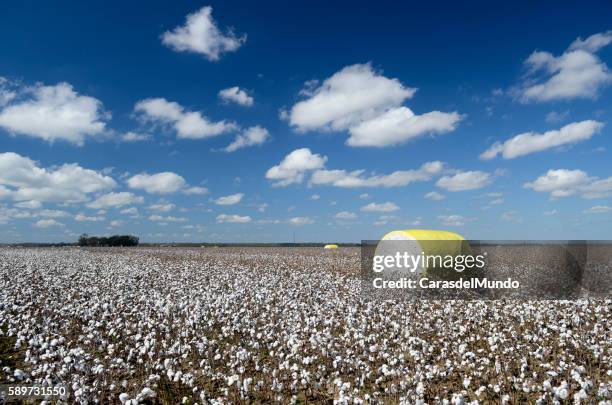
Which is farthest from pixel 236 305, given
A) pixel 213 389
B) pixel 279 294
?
pixel 213 389

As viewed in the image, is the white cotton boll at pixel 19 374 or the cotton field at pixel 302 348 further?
the white cotton boll at pixel 19 374

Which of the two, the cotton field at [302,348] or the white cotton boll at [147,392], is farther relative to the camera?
the cotton field at [302,348]

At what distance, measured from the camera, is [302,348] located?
10.4 metres

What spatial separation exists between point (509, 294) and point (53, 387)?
16319mm

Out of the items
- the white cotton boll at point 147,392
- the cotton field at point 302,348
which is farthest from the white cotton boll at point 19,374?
the white cotton boll at point 147,392

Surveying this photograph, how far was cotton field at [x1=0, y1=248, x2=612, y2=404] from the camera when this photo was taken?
8000 mm

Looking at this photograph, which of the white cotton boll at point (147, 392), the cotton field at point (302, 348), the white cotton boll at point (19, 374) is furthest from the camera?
the white cotton boll at point (19, 374)

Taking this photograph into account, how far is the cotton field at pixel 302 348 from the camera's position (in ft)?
26.2

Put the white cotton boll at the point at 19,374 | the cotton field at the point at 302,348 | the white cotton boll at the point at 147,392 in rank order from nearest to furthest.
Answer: the white cotton boll at the point at 147,392
the cotton field at the point at 302,348
the white cotton boll at the point at 19,374

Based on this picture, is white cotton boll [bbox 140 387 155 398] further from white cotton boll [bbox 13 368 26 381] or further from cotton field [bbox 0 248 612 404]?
white cotton boll [bbox 13 368 26 381]

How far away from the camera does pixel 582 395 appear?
691 cm

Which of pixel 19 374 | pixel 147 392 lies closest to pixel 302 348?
pixel 147 392

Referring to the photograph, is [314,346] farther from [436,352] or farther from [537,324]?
[537,324]

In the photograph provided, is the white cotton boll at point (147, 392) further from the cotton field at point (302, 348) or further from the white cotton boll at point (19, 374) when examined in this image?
the white cotton boll at point (19, 374)
